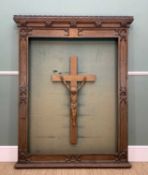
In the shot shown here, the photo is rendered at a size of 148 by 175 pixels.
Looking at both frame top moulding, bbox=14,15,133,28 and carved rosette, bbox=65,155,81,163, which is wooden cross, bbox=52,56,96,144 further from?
frame top moulding, bbox=14,15,133,28

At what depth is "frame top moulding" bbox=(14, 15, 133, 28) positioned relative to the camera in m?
2.72

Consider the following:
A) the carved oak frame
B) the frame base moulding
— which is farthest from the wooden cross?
the frame base moulding

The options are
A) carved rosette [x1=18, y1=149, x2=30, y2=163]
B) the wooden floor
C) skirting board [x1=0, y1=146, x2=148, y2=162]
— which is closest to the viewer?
the wooden floor

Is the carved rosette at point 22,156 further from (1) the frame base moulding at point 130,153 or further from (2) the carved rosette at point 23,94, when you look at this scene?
(2) the carved rosette at point 23,94

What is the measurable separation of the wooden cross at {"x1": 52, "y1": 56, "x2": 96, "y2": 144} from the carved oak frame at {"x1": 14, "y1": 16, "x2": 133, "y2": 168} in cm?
24

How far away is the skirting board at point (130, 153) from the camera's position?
2.84 meters

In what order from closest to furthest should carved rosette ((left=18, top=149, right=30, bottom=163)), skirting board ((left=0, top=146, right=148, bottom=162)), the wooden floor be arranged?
the wooden floor
carved rosette ((left=18, top=149, right=30, bottom=163))
skirting board ((left=0, top=146, right=148, bottom=162))

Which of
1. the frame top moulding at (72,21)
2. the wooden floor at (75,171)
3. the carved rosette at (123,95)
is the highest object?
the frame top moulding at (72,21)

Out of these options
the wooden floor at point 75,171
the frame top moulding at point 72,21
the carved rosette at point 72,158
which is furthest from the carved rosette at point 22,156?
the frame top moulding at point 72,21

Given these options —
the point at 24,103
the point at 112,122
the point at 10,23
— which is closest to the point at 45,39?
the point at 10,23

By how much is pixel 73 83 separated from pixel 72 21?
60 cm

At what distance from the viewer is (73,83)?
2.79m
